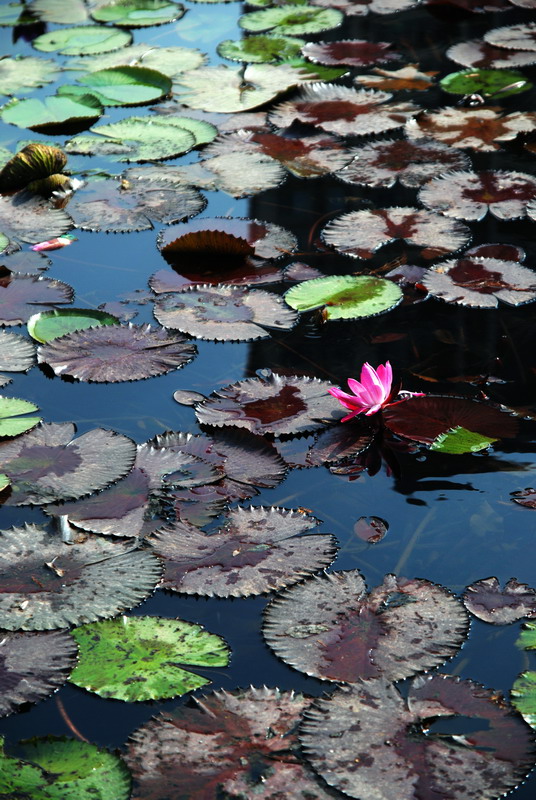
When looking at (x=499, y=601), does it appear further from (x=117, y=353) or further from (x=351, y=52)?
(x=351, y=52)

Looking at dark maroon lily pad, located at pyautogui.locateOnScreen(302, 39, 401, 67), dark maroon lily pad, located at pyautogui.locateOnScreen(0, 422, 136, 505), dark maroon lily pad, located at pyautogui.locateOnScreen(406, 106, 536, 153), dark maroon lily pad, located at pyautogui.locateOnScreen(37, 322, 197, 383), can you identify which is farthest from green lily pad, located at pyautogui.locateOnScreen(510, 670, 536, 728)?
dark maroon lily pad, located at pyautogui.locateOnScreen(302, 39, 401, 67)

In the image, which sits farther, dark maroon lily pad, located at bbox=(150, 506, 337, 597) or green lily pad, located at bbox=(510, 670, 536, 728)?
dark maroon lily pad, located at bbox=(150, 506, 337, 597)

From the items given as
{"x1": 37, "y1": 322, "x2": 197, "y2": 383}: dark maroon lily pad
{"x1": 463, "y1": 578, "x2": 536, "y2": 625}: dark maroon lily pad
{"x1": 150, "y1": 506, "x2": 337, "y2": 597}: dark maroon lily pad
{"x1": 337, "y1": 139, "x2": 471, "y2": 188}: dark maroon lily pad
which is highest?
{"x1": 337, "y1": 139, "x2": 471, "y2": 188}: dark maroon lily pad

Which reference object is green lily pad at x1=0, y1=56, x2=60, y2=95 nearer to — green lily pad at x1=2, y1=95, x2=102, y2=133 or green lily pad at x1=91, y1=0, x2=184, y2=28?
green lily pad at x1=2, y1=95, x2=102, y2=133

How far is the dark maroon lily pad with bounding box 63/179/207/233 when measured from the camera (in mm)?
3240

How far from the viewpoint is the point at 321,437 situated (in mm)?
2223

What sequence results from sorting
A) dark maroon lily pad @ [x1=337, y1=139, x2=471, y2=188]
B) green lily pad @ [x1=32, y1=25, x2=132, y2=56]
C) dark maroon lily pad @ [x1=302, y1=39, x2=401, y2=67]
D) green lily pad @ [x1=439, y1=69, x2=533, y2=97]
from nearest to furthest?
dark maroon lily pad @ [x1=337, y1=139, x2=471, y2=188]
green lily pad @ [x1=439, y1=69, x2=533, y2=97]
dark maroon lily pad @ [x1=302, y1=39, x2=401, y2=67]
green lily pad @ [x1=32, y1=25, x2=132, y2=56]

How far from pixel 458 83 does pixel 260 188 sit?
1395 millimetres

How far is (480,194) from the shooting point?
328 cm

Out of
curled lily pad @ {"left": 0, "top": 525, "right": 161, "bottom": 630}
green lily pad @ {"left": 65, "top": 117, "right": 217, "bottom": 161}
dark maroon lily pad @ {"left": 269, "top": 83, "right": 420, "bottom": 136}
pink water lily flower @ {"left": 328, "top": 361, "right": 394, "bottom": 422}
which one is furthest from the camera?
dark maroon lily pad @ {"left": 269, "top": 83, "right": 420, "bottom": 136}

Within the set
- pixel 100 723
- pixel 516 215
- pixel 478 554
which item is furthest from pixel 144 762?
pixel 516 215

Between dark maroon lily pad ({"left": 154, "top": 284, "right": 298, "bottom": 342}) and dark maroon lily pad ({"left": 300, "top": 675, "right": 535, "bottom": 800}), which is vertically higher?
dark maroon lily pad ({"left": 154, "top": 284, "right": 298, "bottom": 342})

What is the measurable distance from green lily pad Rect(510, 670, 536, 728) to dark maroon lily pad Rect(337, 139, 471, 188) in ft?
7.21

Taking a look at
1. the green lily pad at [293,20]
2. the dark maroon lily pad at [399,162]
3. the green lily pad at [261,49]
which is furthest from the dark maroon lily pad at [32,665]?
the green lily pad at [293,20]
